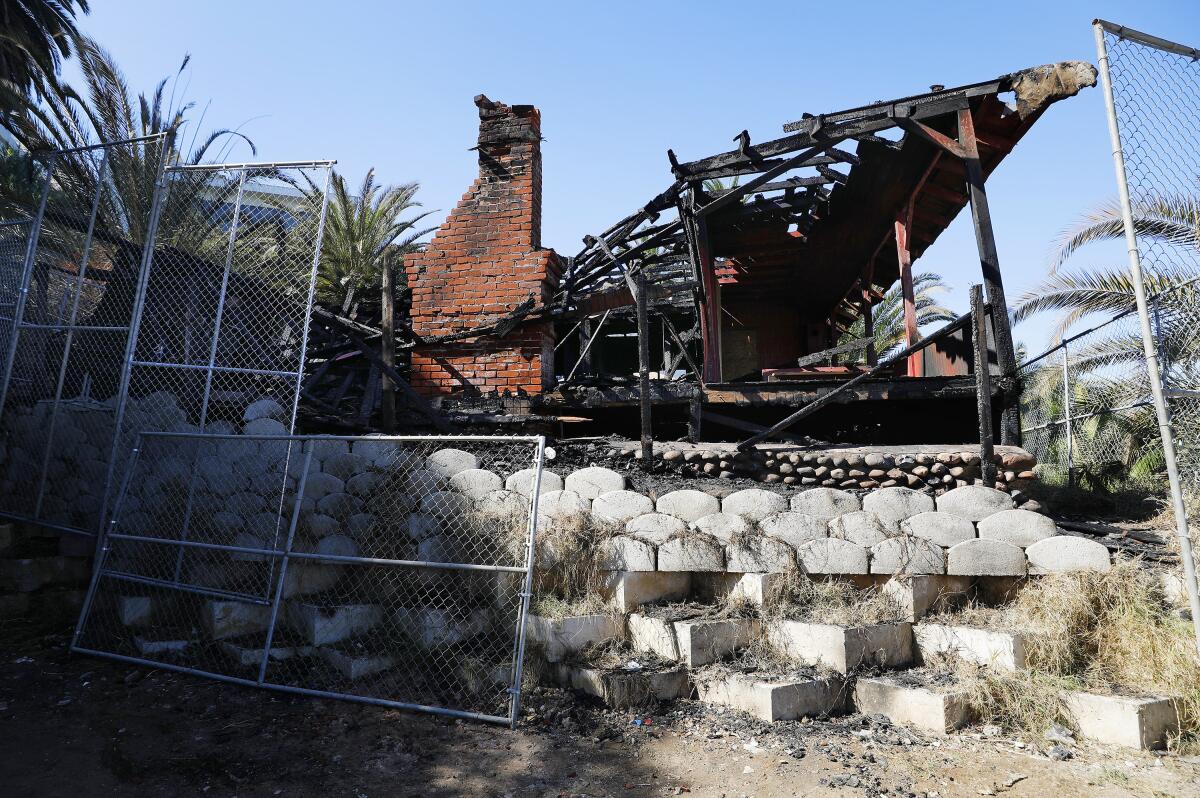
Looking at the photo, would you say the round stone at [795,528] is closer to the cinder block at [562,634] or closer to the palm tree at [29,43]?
the cinder block at [562,634]

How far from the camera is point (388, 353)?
820 cm

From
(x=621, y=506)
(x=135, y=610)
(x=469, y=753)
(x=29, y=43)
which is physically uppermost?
(x=29, y=43)

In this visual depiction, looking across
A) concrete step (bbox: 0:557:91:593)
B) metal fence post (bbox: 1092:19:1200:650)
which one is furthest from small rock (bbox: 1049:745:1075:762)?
concrete step (bbox: 0:557:91:593)

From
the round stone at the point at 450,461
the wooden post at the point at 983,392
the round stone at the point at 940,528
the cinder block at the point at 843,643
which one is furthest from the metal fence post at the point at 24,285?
the wooden post at the point at 983,392

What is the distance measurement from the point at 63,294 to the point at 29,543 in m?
2.30

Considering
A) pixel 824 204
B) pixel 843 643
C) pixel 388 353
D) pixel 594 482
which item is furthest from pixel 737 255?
pixel 843 643

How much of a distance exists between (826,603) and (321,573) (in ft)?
12.1

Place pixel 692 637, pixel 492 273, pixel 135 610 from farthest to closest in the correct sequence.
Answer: pixel 492 273, pixel 135 610, pixel 692 637

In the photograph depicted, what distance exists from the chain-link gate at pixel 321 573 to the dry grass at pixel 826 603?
1.83m

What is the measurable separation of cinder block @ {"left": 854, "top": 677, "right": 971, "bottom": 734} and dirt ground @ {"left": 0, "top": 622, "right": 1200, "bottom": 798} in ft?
0.38

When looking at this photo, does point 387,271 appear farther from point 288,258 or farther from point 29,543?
point 29,543

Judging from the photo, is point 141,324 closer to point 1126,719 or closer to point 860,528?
point 860,528

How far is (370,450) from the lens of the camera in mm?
6762

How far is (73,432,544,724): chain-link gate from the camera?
484 cm
